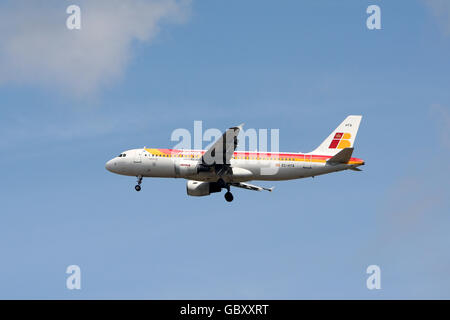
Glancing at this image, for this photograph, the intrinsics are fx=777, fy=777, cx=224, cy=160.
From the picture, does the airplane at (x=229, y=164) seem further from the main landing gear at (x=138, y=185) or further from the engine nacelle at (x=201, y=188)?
the engine nacelle at (x=201, y=188)

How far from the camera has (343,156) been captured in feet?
276

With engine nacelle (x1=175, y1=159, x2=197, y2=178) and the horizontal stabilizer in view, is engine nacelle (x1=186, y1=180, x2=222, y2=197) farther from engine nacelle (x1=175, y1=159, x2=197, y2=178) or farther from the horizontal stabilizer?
the horizontal stabilizer

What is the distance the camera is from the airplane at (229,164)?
8394cm

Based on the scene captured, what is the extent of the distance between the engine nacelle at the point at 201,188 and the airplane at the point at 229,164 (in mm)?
3212

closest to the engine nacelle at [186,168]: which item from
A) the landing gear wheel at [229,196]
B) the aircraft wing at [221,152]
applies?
the aircraft wing at [221,152]

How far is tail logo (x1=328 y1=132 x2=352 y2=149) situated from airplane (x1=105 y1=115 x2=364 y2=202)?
0.34 m

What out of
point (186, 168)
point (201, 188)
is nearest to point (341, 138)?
point (201, 188)
